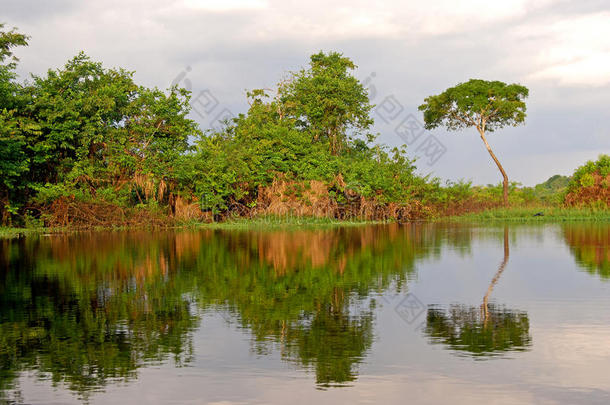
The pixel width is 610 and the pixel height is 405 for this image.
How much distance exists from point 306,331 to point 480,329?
6.84 feet

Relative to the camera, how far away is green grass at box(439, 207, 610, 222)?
40.5 metres

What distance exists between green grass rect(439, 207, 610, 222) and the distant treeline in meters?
2.46

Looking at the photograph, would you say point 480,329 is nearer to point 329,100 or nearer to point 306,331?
point 306,331

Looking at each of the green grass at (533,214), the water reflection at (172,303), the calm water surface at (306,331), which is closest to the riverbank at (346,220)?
the green grass at (533,214)

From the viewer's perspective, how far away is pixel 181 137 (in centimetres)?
3700

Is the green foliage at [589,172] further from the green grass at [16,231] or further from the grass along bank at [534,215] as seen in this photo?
the green grass at [16,231]

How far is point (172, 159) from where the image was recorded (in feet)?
119

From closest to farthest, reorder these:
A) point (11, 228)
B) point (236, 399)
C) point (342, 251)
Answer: point (236, 399) → point (342, 251) → point (11, 228)

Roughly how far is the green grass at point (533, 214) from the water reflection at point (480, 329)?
33336mm

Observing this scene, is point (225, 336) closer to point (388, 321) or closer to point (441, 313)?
point (388, 321)

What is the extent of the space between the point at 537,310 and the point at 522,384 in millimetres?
3906

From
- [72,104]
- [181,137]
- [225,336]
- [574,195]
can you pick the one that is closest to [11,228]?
[72,104]

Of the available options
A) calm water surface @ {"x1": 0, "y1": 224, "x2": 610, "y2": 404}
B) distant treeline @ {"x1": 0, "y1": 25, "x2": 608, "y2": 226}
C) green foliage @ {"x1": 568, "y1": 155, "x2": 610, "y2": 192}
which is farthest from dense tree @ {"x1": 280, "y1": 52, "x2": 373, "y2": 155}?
calm water surface @ {"x1": 0, "y1": 224, "x2": 610, "y2": 404}

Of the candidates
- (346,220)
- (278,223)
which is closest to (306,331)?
(278,223)
